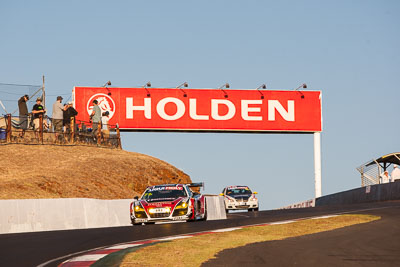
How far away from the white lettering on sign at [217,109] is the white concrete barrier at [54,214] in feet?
102

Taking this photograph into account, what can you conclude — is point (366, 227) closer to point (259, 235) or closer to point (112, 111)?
point (259, 235)

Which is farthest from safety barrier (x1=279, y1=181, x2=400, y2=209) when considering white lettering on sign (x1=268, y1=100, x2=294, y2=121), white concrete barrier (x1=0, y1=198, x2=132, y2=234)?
white concrete barrier (x1=0, y1=198, x2=132, y2=234)

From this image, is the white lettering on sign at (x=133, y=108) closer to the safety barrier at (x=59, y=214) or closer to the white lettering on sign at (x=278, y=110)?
the white lettering on sign at (x=278, y=110)

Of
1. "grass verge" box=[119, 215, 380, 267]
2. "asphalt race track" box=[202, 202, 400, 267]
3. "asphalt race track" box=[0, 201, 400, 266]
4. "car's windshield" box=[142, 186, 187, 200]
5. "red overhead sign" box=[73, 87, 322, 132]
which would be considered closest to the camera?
"asphalt race track" box=[202, 202, 400, 267]

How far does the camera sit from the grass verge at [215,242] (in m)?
10.9

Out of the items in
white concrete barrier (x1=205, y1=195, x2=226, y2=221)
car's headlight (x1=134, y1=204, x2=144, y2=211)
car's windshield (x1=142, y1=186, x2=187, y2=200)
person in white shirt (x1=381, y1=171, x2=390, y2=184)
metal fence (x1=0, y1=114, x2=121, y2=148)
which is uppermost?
metal fence (x1=0, y1=114, x2=121, y2=148)

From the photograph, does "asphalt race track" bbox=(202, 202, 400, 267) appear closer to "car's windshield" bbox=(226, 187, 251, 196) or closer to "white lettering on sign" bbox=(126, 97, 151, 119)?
"car's windshield" bbox=(226, 187, 251, 196)

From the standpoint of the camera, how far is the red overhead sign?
5306cm

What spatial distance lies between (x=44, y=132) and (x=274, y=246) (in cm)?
2487

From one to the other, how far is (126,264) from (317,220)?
32.1 ft

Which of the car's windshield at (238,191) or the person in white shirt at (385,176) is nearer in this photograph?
the car's windshield at (238,191)

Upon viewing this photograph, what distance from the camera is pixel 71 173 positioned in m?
34.7

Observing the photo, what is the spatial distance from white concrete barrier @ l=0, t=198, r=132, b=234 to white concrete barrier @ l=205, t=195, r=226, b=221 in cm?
566

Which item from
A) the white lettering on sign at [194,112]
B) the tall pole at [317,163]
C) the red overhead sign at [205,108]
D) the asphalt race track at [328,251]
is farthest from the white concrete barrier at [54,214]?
the tall pole at [317,163]
